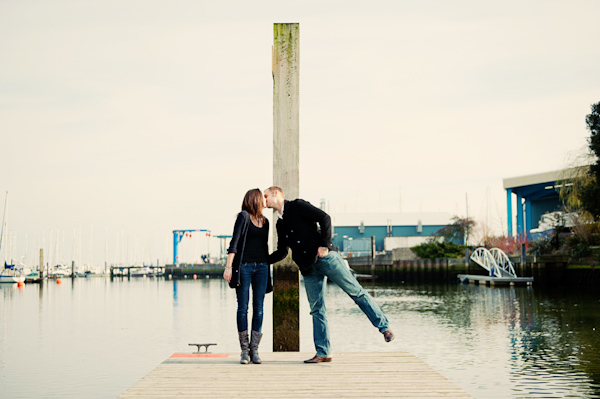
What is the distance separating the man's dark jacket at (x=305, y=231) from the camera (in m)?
6.55

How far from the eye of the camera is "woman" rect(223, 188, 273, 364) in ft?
21.9

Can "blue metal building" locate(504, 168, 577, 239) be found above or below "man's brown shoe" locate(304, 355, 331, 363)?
above

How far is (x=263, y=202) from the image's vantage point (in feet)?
22.2

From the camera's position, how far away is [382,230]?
89062mm

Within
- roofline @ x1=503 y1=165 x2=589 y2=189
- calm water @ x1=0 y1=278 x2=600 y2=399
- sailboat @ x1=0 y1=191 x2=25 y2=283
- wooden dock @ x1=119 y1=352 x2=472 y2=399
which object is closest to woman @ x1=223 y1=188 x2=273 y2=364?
wooden dock @ x1=119 y1=352 x2=472 y2=399

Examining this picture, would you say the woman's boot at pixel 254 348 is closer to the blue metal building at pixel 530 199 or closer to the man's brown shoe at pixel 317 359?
the man's brown shoe at pixel 317 359

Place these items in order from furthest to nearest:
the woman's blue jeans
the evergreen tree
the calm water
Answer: the evergreen tree < the calm water < the woman's blue jeans

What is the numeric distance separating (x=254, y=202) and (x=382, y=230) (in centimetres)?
8316

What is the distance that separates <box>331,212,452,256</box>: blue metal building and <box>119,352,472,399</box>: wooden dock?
7990cm

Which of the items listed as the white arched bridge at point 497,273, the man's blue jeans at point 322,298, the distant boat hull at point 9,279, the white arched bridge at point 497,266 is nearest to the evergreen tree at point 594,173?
the white arched bridge at point 497,273

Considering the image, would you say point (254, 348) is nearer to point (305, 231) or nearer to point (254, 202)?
point (305, 231)

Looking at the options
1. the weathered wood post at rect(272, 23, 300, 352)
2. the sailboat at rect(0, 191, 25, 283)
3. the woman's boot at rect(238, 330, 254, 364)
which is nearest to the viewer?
the woman's boot at rect(238, 330, 254, 364)

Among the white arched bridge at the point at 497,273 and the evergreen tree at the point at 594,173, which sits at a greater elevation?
the evergreen tree at the point at 594,173

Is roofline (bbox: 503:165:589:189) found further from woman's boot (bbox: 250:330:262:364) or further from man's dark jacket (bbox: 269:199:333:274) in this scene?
woman's boot (bbox: 250:330:262:364)
